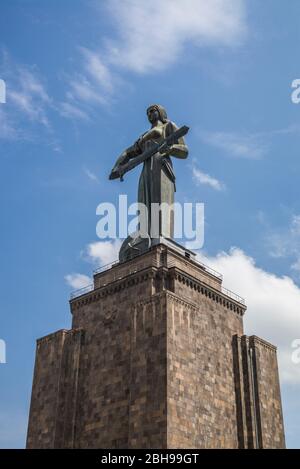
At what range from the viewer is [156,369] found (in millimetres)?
31969

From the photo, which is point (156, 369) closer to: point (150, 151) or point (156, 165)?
point (156, 165)

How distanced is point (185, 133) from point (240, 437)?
1905cm

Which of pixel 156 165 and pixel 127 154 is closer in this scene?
pixel 156 165

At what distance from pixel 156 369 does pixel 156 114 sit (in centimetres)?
1943

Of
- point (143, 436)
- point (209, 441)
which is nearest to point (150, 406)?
point (143, 436)

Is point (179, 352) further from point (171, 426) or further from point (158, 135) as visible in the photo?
point (158, 135)

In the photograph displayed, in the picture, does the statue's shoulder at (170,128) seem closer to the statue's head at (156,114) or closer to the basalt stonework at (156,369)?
the statue's head at (156,114)

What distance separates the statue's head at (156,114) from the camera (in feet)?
145

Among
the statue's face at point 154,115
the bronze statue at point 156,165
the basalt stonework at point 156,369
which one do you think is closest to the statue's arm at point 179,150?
the bronze statue at point 156,165

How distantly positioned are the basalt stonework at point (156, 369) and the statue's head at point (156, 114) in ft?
34.7

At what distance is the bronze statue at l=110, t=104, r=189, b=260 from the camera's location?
4009 centimetres

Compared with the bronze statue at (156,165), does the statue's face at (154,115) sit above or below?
above

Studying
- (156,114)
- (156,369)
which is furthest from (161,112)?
(156,369)

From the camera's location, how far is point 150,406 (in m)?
31.2
